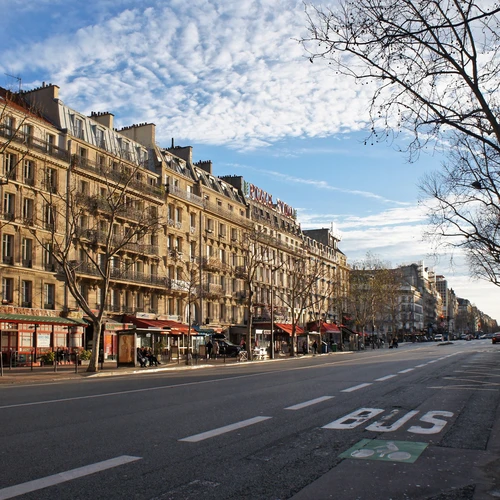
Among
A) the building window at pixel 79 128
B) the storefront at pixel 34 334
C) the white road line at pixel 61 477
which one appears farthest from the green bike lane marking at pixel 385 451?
the building window at pixel 79 128

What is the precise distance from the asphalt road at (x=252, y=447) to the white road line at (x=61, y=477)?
1cm

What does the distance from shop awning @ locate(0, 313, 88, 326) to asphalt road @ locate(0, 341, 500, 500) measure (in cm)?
1981

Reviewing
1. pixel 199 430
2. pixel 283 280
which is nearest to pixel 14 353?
pixel 199 430

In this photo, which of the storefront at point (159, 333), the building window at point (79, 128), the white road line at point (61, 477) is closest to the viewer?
the white road line at point (61, 477)

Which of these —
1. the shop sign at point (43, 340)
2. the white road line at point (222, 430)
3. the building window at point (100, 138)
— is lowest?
the white road line at point (222, 430)

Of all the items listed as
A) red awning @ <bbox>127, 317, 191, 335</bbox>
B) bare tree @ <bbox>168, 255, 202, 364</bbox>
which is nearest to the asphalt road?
red awning @ <bbox>127, 317, 191, 335</bbox>

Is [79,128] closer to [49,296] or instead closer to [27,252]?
[27,252]

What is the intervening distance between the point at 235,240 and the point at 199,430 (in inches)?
2152

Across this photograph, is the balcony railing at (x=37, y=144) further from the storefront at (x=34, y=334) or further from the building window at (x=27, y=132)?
the storefront at (x=34, y=334)

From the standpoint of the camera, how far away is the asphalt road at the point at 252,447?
580cm

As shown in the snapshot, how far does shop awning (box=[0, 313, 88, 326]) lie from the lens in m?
32.8

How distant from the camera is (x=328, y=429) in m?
9.32

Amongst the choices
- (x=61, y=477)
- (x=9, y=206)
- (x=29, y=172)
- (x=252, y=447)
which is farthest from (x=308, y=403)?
(x=29, y=172)

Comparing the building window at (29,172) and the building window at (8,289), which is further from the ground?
the building window at (29,172)
